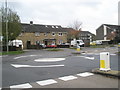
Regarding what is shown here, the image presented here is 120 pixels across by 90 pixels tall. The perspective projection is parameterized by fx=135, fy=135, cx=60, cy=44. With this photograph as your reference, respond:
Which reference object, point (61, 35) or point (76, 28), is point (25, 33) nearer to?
point (61, 35)

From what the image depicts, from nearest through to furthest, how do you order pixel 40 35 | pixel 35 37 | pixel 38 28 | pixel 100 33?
pixel 35 37 → pixel 40 35 → pixel 38 28 → pixel 100 33

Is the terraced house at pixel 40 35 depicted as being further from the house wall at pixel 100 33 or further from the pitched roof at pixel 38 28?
the house wall at pixel 100 33

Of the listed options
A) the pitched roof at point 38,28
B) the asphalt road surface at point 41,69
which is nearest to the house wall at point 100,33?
the pitched roof at point 38,28

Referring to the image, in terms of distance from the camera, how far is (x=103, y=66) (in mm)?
7277

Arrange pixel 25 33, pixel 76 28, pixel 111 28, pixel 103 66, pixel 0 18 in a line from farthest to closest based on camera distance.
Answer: pixel 111 28
pixel 76 28
pixel 25 33
pixel 0 18
pixel 103 66

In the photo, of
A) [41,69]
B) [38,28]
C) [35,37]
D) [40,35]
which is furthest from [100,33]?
[41,69]

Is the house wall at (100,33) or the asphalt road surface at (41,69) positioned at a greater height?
the house wall at (100,33)

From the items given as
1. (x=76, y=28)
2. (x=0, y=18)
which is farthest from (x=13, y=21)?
(x=76, y=28)

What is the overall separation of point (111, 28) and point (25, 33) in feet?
160

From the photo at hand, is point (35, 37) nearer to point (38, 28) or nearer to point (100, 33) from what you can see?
point (38, 28)

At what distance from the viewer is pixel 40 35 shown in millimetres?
46812

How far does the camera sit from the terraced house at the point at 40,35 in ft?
146

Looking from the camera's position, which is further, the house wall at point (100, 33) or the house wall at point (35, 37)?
the house wall at point (100, 33)

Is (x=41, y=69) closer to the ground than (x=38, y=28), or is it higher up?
closer to the ground
